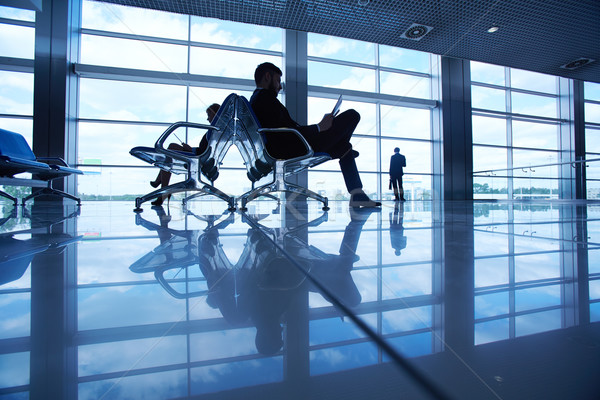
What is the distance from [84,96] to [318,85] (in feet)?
14.7

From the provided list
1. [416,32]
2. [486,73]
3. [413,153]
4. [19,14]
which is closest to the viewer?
[416,32]

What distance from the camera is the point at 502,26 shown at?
318 cm

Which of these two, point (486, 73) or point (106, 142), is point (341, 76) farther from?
point (106, 142)

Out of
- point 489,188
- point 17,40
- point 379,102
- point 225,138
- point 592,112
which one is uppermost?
point 17,40

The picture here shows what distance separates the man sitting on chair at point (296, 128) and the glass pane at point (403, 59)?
551 centimetres

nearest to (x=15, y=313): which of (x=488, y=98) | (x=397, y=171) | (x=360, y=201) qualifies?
(x=360, y=201)

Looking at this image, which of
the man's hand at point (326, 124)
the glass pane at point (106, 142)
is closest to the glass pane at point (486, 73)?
the man's hand at point (326, 124)

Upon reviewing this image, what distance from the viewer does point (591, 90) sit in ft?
26.1

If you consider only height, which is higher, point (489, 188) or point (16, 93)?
point (16, 93)

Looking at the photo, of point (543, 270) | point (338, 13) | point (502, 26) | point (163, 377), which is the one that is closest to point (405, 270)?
point (543, 270)

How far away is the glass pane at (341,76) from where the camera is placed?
611 centimetres

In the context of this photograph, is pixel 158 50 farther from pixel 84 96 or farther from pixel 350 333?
pixel 350 333

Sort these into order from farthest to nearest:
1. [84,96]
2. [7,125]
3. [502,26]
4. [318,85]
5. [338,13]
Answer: [318,85], [84,96], [7,125], [502,26], [338,13]

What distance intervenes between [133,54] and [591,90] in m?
11.7
